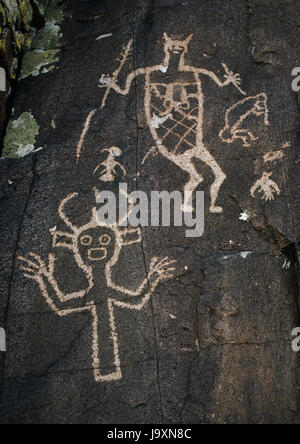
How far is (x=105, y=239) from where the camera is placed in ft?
11.4

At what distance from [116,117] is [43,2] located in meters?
1.72

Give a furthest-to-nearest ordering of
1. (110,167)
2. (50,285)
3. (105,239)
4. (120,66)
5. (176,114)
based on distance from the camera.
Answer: (120,66)
(176,114)
(110,167)
(105,239)
(50,285)

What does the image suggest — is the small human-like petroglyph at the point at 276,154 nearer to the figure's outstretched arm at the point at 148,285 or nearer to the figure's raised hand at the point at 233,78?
the figure's raised hand at the point at 233,78

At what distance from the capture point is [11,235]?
3543 millimetres

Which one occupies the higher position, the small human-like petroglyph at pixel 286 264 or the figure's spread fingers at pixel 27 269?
the figure's spread fingers at pixel 27 269

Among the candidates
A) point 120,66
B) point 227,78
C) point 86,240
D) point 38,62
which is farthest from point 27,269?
point 227,78

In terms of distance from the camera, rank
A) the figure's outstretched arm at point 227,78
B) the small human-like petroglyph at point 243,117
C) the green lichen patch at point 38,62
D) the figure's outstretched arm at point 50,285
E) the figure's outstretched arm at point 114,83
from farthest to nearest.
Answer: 1. the green lichen patch at point 38,62
2. the figure's outstretched arm at point 114,83
3. the figure's outstretched arm at point 227,78
4. the small human-like petroglyph at point 243,117
5. the figure's outstretched arm at point 50,285

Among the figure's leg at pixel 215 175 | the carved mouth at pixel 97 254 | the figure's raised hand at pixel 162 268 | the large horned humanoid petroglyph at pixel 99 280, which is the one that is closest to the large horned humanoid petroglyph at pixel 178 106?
the figure's leg at pixel 215 175

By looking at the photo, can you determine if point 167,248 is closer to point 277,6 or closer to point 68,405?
point 68,405

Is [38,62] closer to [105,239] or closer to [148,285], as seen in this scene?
Result: [105,239]

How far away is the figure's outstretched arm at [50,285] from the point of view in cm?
328

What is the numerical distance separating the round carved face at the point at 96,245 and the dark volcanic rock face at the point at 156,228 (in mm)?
11

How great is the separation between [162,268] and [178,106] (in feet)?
4.44

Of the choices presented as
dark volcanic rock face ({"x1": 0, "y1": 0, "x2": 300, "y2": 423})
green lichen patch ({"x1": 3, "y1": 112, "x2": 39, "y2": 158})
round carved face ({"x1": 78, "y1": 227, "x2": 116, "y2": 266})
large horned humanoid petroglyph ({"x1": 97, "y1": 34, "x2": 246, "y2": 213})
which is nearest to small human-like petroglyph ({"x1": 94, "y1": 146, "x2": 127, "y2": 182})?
dark volcanic rock face ({"x1": 0, "y1": 0, "x2": 300, "y2": 423})
